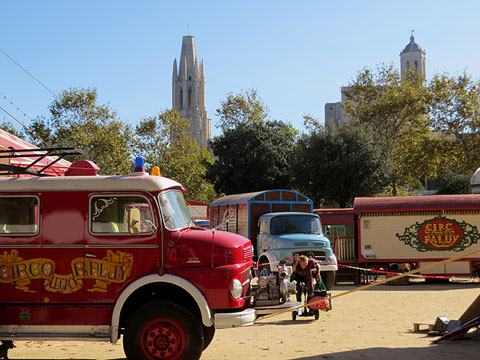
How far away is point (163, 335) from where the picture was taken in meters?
8.55

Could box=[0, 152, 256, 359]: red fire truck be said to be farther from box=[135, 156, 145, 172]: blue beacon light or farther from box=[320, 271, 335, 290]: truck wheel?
box=[320, 271, 335, 290]: truck wheel

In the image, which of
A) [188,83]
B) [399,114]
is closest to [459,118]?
[399,114]

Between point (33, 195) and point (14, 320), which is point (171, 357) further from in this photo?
point (33, 195)

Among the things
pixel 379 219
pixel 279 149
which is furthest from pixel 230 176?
pixel 379 219

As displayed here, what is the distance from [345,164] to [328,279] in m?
27.3

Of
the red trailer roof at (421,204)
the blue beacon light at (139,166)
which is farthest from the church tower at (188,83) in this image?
the blue beacon light at (139,166)

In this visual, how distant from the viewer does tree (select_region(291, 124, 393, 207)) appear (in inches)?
1784

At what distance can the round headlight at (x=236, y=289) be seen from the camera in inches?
340

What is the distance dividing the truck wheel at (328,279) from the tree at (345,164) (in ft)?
88.1

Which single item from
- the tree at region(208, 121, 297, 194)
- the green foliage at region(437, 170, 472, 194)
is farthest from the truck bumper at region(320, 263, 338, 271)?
the green foliage at region(437, 170, 472, 194)

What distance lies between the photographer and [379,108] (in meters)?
51.1

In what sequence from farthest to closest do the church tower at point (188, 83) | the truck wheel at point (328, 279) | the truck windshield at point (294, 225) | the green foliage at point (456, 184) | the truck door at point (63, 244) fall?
the church tower at point (188, 83), the green foliage at point (456, 184), the truck windshield at point (294, 225), the truck wheel at point (328, 279), the truck door at point (63, 244)

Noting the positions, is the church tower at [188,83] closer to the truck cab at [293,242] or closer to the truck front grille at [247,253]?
the truck cab at [293,242]

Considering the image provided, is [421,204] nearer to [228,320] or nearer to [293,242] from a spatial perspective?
[293,242]
